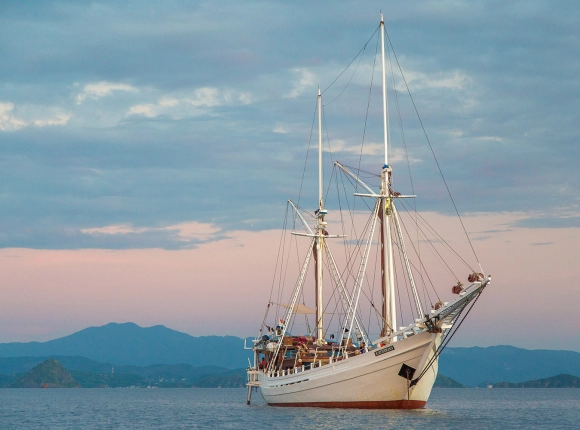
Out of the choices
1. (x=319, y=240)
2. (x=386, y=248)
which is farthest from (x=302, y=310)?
(x=386, y=248)

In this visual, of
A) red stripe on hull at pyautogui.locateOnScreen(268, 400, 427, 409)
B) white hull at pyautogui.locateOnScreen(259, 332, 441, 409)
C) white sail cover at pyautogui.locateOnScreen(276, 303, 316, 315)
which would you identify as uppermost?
white sail cover at pyautogui.locateOnScreen(276, 303, 316, 315)

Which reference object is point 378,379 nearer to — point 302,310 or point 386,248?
point 386,248

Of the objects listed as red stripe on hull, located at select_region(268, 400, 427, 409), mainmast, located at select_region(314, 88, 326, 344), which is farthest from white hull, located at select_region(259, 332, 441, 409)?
mainmast, located at select_region(314, 88, 326, 344)

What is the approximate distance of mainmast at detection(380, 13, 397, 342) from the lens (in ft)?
272

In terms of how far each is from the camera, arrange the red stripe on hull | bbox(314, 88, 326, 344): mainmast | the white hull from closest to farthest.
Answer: the white hull, the red stripe on hull, bbox(314, 88, 326, 344): mainmast

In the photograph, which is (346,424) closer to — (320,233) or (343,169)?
(343,169)

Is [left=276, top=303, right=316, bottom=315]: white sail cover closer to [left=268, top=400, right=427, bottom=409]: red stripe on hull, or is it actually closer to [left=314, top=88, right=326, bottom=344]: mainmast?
[left=314, top=88, right=326, bottom=344]: mainmast

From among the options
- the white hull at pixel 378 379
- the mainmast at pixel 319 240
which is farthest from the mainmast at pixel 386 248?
the mainmast at pixel 319 240

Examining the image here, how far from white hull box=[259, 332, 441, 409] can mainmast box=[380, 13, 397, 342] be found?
4.83 meters

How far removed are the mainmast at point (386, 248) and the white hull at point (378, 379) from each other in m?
4.83

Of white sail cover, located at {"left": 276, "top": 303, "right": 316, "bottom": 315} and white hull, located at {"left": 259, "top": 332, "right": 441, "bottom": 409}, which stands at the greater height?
white sail cover, located at {"left": 276, "top": 303, "right": 316, "bottom": 315}

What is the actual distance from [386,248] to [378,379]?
531 inches

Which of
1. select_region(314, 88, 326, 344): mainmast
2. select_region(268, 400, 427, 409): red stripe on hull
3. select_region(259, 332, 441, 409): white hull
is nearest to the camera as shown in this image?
select_region(259, 332, 441, 409): white hull

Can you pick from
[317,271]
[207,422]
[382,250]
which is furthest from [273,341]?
[382,250]
